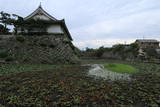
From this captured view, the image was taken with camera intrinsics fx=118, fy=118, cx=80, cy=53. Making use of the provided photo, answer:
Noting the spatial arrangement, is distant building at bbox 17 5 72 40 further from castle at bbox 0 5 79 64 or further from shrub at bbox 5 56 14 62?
shrub at bbox 5 56 14 62

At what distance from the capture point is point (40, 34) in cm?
1362

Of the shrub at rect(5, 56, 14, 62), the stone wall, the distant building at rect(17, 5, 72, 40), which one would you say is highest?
the distant building at rect(17, 5, 72, 40)

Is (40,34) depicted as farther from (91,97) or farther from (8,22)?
(91,97)

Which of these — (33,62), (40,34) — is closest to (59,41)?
(40,34)

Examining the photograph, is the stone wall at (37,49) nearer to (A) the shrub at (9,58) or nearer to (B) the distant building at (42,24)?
(A) the shrub at (9,58)

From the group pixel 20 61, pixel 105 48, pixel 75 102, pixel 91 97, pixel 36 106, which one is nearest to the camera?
pixel 36 106

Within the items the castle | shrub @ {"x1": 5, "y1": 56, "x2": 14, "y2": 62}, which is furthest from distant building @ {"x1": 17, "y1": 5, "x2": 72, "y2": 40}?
shrub @ {"x1": 5, "y1": 56, "x2": 14, "y2": 62}

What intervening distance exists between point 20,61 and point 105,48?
898 inches

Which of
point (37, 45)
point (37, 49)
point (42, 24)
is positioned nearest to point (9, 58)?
point (37, 49)

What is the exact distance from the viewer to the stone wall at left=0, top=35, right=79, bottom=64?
39.1 feet

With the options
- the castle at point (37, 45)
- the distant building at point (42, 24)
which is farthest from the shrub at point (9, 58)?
the distant building at point (42, 24)

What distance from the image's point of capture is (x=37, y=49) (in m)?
12.5

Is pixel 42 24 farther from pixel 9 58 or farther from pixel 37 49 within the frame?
pixel 9 58

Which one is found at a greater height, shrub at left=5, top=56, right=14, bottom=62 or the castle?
the castle
